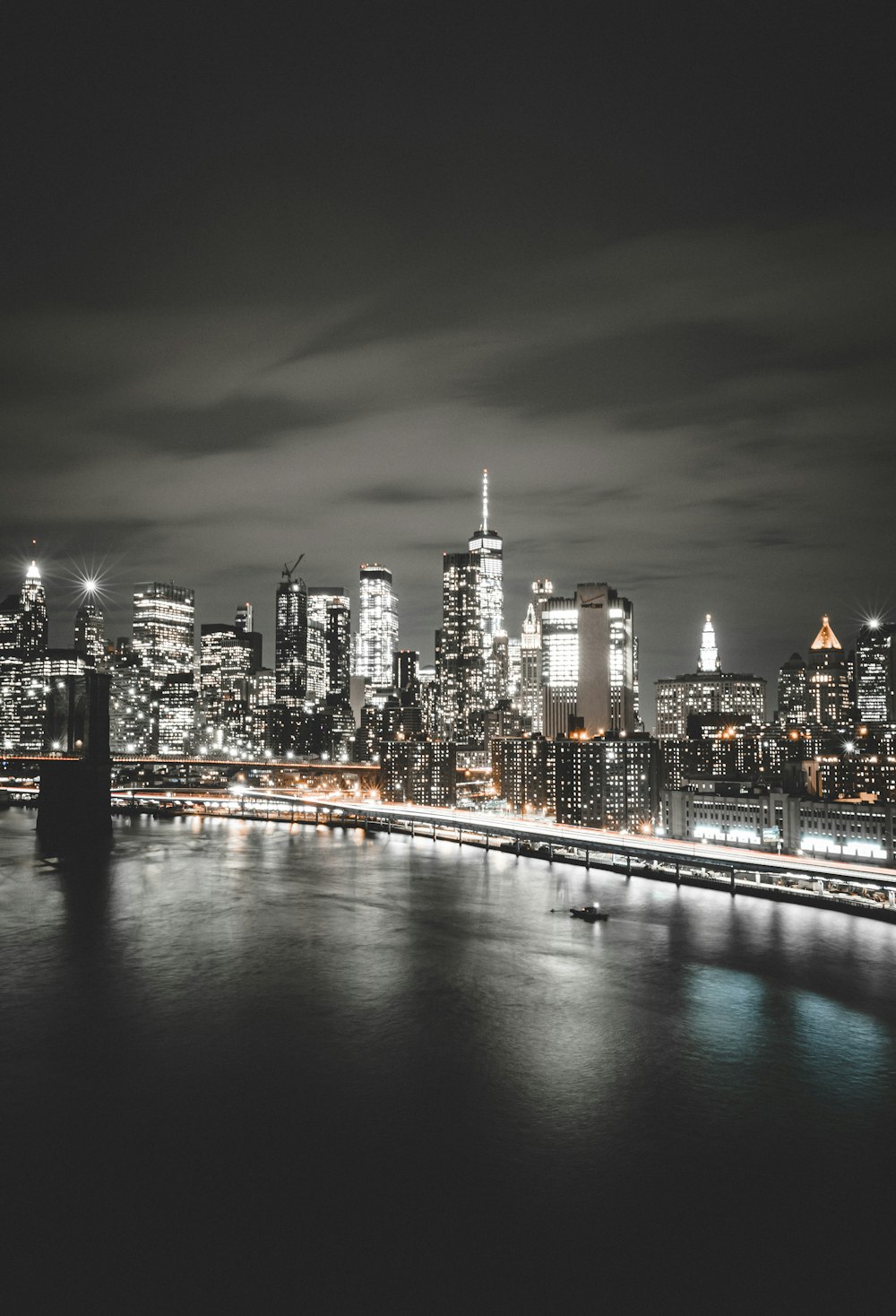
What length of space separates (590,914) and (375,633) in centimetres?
16541

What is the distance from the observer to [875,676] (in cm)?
11094

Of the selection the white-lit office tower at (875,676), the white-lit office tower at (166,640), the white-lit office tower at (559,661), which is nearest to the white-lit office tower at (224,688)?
the white-lit office tower at (166,640)

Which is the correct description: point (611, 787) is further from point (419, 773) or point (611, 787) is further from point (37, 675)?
point (37, 675)

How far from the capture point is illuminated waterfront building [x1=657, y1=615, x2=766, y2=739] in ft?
449

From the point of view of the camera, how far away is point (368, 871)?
40094 millimetres

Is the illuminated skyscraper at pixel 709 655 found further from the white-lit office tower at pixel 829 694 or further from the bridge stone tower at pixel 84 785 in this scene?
the bridge stone tower at pixel 84 785

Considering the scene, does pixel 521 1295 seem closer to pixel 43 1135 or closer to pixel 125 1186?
pixel 125 1186

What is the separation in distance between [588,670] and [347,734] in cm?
3610

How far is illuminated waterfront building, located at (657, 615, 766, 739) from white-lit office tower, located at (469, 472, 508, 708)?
2802 cm

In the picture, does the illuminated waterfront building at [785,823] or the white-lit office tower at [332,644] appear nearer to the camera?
the illuminated waterfront building at [785,823]

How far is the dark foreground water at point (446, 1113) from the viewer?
35.4 feet


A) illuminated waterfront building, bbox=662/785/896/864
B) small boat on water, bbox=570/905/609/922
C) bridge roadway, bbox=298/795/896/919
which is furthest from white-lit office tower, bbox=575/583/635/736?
small boat on water, bbox=570/905/609/922

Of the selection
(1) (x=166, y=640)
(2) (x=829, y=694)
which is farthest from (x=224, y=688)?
(2) (x=829, y=694)

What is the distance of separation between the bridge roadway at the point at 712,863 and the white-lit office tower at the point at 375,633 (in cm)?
14264
